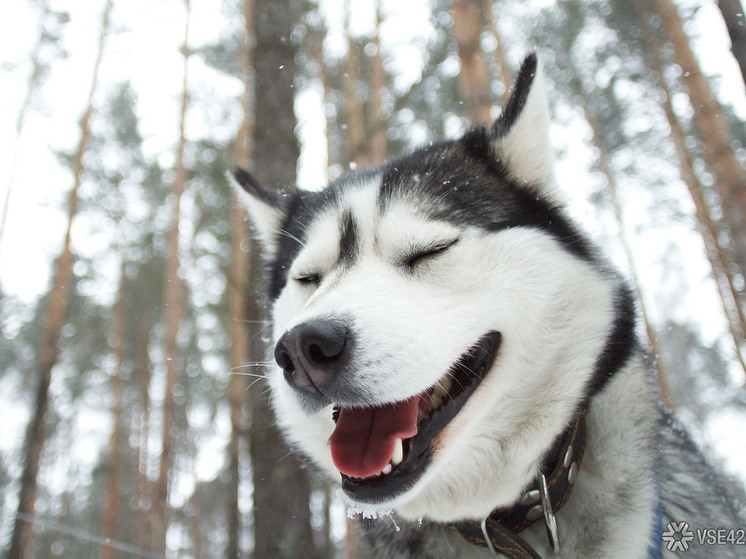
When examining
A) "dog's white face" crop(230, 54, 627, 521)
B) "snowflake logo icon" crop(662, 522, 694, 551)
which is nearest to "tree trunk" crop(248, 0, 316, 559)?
"dog's white face" crop(230, 54, 627, 521)

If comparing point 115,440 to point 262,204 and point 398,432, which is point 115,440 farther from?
point 398,432

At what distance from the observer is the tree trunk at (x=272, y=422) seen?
3.79 meters

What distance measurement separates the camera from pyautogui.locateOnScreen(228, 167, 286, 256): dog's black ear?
278 centimetres

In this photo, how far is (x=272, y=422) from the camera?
3.93 metres

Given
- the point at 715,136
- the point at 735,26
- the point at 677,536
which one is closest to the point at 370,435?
the point at 677,536

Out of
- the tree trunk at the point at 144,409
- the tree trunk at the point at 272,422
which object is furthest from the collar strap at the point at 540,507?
the tree trunk at the point at 144,409

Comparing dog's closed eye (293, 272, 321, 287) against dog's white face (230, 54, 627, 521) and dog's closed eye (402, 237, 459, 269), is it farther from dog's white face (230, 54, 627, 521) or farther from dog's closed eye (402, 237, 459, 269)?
dog's closed eye (402, 237, 459, 269)

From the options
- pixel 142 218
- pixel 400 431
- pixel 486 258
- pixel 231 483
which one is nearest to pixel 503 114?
pixel 486 258

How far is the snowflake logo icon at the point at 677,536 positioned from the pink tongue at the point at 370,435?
963mm

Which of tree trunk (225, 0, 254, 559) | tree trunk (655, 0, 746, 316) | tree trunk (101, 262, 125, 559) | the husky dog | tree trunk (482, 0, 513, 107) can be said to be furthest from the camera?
tree trunk (101, 262, 125, 559)

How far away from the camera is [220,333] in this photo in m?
16.6

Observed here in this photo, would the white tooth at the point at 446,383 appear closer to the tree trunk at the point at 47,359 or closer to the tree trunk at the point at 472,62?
the tree trunk at the point at 472,62

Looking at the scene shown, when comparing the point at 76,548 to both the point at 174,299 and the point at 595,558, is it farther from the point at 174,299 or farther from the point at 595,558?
the point at 595,558

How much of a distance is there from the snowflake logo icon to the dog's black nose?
128 cm
